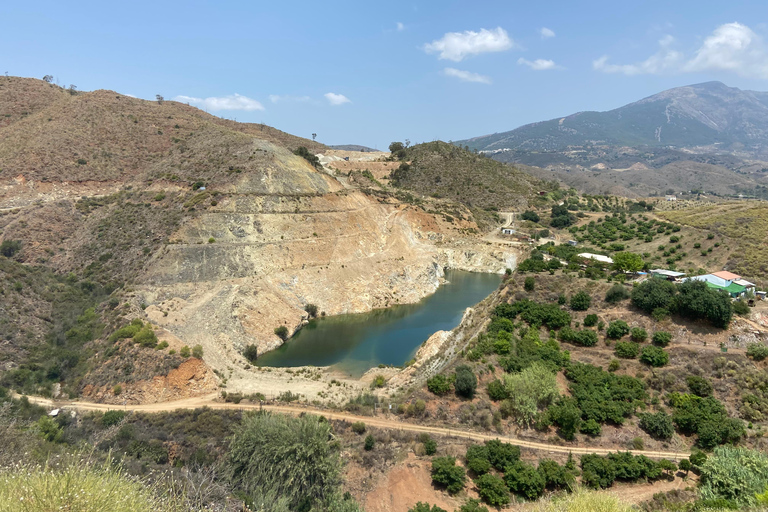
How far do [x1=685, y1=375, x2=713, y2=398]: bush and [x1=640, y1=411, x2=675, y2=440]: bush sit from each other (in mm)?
3338

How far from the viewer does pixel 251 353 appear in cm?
3638

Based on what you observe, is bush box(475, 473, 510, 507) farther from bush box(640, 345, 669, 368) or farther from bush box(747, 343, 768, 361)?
bush box(747, 343, 768, 361)

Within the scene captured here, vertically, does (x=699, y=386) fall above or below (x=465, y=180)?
below

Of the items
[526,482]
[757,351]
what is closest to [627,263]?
[757,351]

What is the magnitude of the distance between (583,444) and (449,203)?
213 feet

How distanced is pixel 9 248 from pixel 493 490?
55.1 m

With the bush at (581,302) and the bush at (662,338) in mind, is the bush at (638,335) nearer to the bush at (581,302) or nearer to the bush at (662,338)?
the bush at (662,338)

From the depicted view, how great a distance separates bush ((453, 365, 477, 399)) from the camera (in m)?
24.8

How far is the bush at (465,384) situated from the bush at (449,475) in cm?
564

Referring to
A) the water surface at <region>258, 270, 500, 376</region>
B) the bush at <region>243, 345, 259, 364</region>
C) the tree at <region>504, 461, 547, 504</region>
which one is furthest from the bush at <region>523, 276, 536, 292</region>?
the bush at <region>243, 345, 259, 364</region>

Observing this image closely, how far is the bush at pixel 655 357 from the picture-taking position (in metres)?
26.2

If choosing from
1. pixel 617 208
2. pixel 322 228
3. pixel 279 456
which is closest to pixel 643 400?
pixel 279 456

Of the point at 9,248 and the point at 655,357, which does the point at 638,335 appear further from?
the point at 9,248

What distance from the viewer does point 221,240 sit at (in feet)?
151
